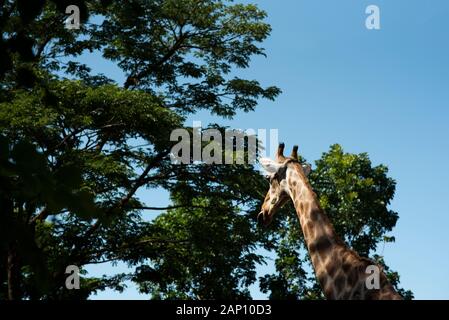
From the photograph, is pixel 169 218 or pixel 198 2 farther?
pixel 169 218

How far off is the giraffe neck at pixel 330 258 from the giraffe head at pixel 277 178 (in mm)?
513

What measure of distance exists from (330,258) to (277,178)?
7.64 feet

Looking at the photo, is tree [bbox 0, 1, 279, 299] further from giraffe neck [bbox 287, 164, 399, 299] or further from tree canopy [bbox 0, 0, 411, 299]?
giraffe neck [bbox 287, 164, 399, 299]

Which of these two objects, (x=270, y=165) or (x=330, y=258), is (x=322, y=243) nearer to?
(x=330, y=258)

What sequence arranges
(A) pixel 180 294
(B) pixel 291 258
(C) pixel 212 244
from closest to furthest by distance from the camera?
(C) pixel 212 244, (A) pixel 180 294, (B) pixel 291 258

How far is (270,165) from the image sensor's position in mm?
10555

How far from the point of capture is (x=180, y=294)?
26859 mm

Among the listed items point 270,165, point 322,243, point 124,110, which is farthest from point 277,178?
point 124,110

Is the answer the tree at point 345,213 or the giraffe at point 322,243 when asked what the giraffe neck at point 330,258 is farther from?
the tree at point 345,213

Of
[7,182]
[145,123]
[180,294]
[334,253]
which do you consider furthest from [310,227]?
[180,294]

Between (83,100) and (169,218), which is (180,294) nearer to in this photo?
(169,218)

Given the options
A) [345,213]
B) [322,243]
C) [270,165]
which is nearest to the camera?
[322,243]

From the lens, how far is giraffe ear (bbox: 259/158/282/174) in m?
10.5
